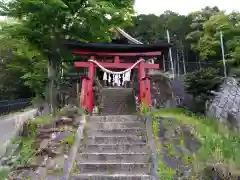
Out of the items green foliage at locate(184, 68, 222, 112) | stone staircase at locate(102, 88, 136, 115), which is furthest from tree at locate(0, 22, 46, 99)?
green foliage at locate(184, 68, 222, 112)

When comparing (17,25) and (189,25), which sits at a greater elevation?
(189,25)

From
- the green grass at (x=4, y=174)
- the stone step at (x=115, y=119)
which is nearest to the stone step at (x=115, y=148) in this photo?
the stone step at (x=115, y=119)

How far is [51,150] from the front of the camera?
8188 mm

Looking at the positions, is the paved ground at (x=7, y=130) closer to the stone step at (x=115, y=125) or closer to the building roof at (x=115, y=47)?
the stone step at (x=115, y=125)

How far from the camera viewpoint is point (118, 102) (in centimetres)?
2011

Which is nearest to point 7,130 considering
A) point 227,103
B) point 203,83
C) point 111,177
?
point 203,83

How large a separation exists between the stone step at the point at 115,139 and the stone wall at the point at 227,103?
4765 millimetres

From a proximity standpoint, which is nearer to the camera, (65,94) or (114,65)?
(114,65)

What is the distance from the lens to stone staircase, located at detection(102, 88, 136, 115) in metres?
18.8

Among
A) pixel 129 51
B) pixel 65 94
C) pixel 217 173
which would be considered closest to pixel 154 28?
pixel 65 94

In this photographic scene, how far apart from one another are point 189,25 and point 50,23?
21.9 metres

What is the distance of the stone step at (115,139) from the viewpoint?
29.6 ft

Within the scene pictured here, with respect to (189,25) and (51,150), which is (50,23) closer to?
(51,150)

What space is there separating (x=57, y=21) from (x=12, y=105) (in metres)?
19.1
